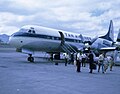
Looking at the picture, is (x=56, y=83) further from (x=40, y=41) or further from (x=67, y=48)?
(x=67, y=48)

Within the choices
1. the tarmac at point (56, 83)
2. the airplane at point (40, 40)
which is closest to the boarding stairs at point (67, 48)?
the airplane at point (40, 40)

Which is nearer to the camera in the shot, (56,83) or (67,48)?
(56,83)

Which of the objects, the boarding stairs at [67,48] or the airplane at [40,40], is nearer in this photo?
the airplane at [40,40]

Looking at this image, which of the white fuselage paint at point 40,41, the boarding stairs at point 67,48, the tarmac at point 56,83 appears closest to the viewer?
the tarmac at point 56,83

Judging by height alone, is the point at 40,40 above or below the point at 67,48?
above

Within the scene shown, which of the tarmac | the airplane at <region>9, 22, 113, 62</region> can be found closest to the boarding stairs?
the airplane at <region>9, 22, 113, 62</region>

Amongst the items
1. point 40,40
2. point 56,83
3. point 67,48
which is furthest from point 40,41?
point 56,83

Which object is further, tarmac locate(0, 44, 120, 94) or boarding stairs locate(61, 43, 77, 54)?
boarding stairs locate(61, 43, 77, 54)

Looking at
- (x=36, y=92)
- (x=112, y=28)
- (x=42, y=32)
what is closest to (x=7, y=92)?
(x=36, y=92)

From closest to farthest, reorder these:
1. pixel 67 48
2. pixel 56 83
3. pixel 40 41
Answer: pixel 56 83
pixel 40 41
pixel 67 48

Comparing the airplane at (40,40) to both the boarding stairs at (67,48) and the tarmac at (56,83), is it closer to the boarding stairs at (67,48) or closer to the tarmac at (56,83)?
the boarding stairs at (67,48)

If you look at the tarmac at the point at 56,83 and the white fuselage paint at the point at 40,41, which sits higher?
the white fuselage paint at the point at 40,41

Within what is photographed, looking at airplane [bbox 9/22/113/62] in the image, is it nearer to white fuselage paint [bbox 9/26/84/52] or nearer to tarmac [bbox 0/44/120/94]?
white fuselage paint [bbox 9/26/84/52]

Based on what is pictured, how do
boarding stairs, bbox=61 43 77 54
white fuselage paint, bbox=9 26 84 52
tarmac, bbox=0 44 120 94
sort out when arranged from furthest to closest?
boarding stairs, bbox=61 43 77 54, white fuselage paint, bbox=9 26 84 52, tarmac, bbox=0 44 120 94
